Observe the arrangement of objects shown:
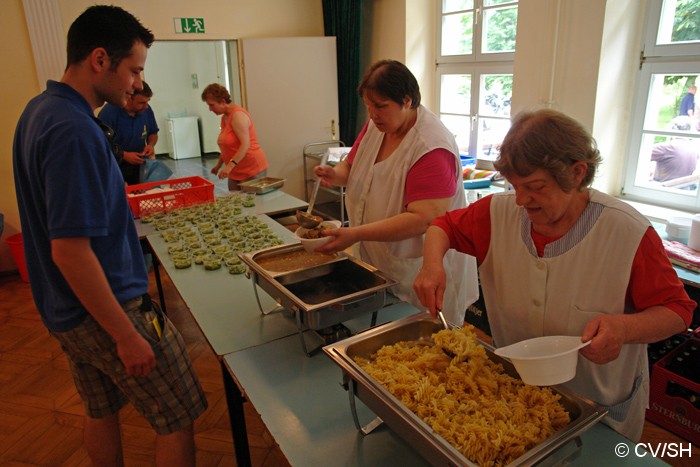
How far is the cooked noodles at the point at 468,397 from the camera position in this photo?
79 cm

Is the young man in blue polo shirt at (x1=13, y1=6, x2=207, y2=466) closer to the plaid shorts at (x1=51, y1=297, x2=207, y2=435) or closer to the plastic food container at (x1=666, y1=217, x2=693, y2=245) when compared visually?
the plaid shorts at (x1=51, y1=297, x2=207, y2=435)

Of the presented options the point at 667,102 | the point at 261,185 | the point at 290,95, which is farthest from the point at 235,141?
the point at 667,102

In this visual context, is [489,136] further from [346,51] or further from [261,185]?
[261,185]

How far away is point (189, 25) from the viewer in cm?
411

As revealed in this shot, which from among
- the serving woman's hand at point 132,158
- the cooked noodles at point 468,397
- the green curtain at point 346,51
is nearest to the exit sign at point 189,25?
the green curtain at point 346,51

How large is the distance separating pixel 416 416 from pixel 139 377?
31.9 inches

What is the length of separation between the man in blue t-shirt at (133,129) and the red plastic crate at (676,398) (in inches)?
131

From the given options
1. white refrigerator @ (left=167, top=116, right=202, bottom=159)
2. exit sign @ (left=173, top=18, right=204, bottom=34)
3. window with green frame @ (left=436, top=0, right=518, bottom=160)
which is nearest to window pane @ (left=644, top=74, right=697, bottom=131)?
window with green frame @ (left=436, top=0, right=518, bottom=160)

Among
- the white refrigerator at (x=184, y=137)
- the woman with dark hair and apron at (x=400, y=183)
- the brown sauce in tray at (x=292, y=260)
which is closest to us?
the woman with dark hair and apron at (x=400, y=183)

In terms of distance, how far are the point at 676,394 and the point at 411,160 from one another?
5.04ft

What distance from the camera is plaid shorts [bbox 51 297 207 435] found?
4.08 ft

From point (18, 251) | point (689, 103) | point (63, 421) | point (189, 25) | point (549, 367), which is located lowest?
point (63, 421)

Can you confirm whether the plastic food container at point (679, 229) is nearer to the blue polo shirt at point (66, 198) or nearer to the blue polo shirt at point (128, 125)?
the blue polo shirt at point (66, 198)

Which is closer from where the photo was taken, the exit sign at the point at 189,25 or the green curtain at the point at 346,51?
the exit sign at the point at 189,25
